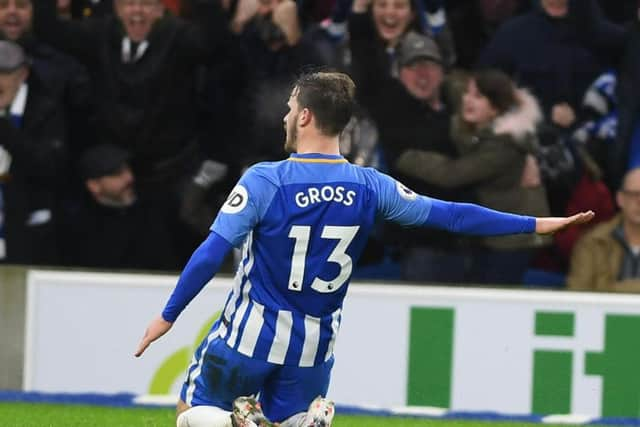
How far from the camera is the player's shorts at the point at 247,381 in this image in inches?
207

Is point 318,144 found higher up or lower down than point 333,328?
higher up

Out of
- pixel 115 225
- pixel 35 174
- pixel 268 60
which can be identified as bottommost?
pixel 115 225

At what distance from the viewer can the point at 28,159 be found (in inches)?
373

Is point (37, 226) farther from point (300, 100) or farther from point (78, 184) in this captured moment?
point (300, 100)

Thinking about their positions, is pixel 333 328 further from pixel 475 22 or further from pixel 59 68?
pixel 59 68

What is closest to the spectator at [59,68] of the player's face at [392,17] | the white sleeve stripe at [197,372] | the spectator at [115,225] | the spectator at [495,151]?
the spectator at [115,225]

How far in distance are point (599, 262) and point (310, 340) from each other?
173 inches

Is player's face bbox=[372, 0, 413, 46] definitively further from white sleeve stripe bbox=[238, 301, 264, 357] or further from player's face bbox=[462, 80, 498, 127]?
white sleeve stripe bbox=[238, 301, 264, 357]

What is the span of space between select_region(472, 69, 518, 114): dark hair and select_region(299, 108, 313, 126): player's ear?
4178 mm

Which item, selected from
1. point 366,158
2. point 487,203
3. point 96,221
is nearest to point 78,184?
point 96,221

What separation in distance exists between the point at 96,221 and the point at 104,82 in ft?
3.04

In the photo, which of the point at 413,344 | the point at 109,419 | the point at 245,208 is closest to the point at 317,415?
the point at 245,208

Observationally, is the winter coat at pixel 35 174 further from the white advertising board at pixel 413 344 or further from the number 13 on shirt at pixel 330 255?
the number 13 on shirt at pixel 330 255

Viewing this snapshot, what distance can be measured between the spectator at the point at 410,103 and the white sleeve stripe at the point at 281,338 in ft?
13.6
